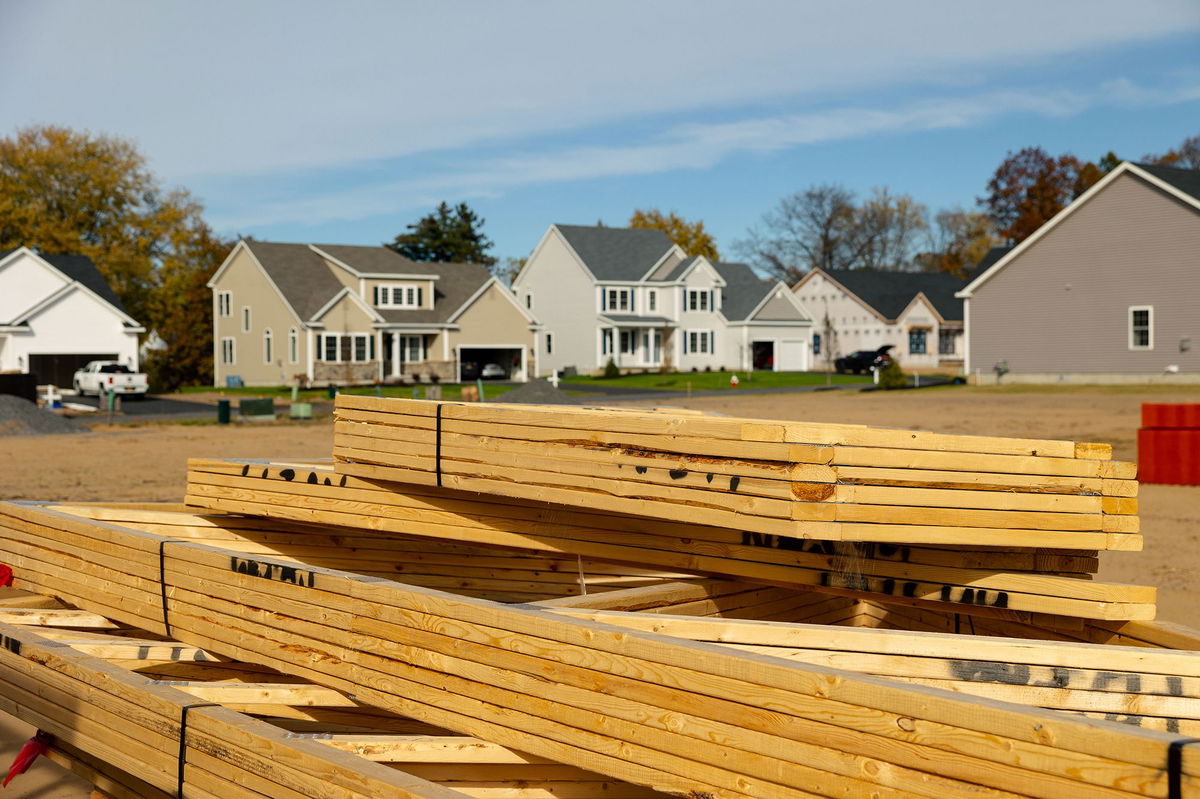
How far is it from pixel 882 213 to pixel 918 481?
3747 inches

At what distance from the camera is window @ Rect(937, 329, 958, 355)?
227 feet

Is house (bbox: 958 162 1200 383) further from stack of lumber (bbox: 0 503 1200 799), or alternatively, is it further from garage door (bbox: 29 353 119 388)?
stack of lumber (bbox: 0 503 1200 799)

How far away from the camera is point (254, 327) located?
53094 millimetres

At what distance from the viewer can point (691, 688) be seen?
3100 millimetres

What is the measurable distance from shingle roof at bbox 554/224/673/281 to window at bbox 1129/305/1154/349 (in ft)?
92.9

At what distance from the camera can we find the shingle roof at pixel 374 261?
53125 millimetres

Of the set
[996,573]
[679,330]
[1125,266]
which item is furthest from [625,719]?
[679,330]

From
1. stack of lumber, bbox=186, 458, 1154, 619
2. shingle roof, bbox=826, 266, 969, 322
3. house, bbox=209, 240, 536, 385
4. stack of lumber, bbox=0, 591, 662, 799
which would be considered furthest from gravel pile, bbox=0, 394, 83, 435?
shingle roof, bbox=826, 266, 969, 322

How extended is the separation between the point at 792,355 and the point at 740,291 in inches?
201

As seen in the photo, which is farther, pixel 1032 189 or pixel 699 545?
pixel 1032 189

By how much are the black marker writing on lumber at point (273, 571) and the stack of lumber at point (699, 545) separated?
78cm

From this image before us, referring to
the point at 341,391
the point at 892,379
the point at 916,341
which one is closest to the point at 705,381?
the point at 892,379

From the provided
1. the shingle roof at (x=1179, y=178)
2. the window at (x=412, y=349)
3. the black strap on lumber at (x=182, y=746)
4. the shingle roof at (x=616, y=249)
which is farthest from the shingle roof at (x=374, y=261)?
the black strap on lumber at (x=182, y=746)

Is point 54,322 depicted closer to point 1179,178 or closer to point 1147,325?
point 1147,325
